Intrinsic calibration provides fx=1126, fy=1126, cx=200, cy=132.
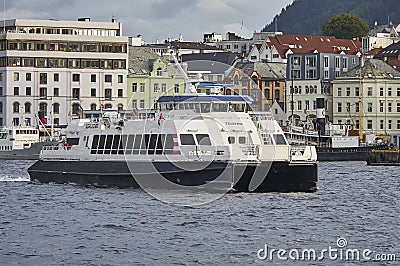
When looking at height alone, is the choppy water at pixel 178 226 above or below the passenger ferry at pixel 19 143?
below

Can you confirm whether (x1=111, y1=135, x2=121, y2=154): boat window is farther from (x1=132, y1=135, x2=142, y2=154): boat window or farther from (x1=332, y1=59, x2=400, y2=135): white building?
(x1=332, y1=59, x2=400, y2=135): white building

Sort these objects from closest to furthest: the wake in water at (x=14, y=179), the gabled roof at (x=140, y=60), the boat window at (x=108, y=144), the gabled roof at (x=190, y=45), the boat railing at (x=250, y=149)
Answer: the boat railing at (x=250, y=149) < the boat window at (x=108, y=144) < the wake in water at (x=14, y=179) < the gabled roof at (x=140, y=60) < the gabled roof at (x=190, y=45)

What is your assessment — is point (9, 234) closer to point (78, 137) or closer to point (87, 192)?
point (87, 192)

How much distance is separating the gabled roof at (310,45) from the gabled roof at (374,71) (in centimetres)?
1326

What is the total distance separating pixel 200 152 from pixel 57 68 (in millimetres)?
80703

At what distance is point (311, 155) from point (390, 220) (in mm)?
9413

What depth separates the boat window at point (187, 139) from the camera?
171 ft

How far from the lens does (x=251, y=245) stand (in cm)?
3647

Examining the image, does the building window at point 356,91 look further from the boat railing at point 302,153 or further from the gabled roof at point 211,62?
the boat railing at point 302,153

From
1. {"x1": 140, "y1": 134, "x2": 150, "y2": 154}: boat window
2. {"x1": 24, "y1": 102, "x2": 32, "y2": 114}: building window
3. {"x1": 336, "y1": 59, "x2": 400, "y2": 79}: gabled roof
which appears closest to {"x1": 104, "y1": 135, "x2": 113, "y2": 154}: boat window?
{"x1": 140, "y1": 134, "x2": 150, "y2": 154}: boat window

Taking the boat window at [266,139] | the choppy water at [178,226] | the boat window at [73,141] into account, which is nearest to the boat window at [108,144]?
the choppy water at [178,226]

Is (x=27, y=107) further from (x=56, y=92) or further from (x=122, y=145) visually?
(x=122, y=145)

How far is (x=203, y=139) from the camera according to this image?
52094 millimetres

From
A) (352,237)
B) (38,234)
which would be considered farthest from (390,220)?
(38,234)
